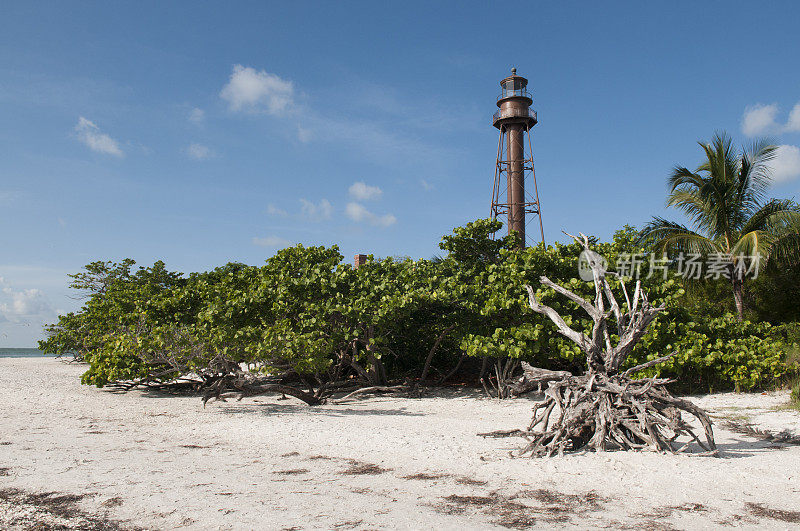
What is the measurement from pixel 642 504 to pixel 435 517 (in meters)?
2.08

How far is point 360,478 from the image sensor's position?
653 centimetres

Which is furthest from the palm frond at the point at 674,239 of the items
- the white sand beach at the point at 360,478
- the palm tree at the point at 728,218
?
the white sand beach at the point at 360,478

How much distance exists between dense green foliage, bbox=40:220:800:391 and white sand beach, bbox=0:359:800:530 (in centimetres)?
185

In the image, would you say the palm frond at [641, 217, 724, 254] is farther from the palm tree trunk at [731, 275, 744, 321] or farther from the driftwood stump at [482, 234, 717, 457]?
the driftwood stump at [482, 234, 717, 457]

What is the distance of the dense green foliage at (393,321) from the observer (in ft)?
40.6

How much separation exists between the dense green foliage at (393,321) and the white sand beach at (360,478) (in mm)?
1849

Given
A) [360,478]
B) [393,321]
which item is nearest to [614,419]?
[360,478]

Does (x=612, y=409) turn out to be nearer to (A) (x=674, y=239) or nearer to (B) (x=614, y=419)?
(B) (x=614, y=419)

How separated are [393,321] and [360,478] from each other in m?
8.07

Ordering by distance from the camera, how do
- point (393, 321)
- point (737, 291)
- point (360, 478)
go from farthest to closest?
point (737, 291) < point (393, 321) < point (360, 478)

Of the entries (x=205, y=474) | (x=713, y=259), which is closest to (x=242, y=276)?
(x=205, y=474)

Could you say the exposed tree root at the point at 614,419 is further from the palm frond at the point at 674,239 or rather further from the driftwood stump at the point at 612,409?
the palm frond at the point at 674,239

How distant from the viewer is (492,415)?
1193 centimetres

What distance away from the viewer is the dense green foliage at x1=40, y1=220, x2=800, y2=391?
12.4 metres
